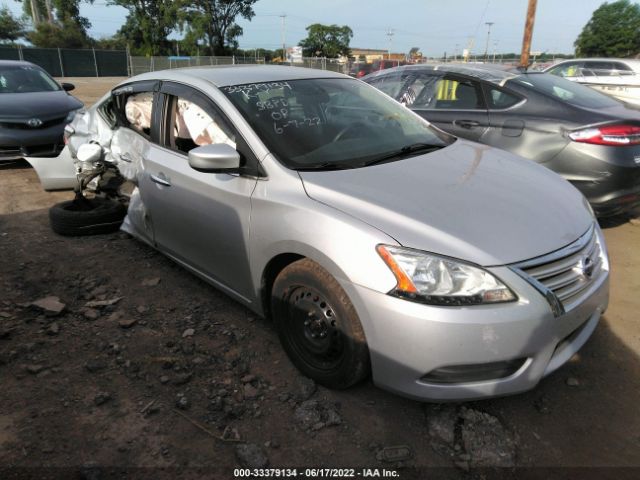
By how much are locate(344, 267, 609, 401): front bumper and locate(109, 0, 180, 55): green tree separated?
58.7 metres

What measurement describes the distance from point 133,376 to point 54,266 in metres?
1.90

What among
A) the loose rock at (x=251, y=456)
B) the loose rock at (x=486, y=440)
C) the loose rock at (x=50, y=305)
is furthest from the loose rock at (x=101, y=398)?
the loose rock at (x=486, y=440)

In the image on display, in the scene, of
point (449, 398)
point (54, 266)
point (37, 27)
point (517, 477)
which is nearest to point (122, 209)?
point (54, 266)

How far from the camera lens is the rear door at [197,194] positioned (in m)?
2.76

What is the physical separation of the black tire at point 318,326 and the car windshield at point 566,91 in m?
3.51

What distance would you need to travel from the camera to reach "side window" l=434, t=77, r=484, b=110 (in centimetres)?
488

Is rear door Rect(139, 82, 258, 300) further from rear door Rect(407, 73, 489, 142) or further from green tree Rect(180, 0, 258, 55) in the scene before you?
green tree Rect(180, 0, 258, 55)

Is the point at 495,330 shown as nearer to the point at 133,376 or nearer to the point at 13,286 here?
the point at 133,376

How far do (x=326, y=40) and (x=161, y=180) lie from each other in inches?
3245

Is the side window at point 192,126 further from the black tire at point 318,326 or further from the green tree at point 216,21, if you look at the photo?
the green tree at point 216,21

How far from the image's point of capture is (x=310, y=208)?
2330mm

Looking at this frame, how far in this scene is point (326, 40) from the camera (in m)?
78.8

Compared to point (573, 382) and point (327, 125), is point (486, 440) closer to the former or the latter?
point (573, 382)

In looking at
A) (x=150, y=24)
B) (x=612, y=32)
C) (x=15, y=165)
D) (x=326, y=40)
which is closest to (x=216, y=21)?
(x=150, y=24)
